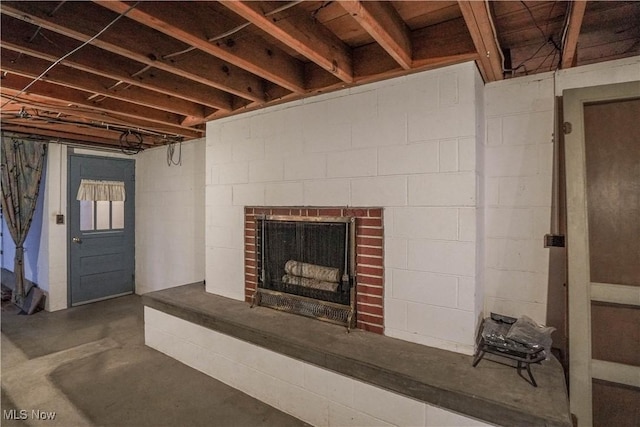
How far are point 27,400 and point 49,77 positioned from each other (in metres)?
2.33

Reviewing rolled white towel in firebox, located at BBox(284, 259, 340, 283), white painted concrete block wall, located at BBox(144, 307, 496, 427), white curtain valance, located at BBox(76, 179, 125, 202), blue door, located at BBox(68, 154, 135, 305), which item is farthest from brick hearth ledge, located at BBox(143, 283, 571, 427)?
white curtain valance, located at BBox(76, 179, 125, 202)

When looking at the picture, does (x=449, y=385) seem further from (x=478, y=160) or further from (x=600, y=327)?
(x=478, y=160)

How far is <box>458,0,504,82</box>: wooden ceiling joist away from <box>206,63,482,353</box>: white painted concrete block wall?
10 centimetres

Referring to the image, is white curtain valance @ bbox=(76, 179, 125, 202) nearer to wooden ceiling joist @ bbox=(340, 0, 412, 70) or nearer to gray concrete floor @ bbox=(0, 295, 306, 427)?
gray concrete floor @ bbox=(0, 295, 306, 427)

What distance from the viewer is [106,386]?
2.53 meters

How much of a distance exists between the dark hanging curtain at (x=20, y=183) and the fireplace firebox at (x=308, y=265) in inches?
141

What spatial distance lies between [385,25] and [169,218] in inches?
152

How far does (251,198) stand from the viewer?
9.48 feet

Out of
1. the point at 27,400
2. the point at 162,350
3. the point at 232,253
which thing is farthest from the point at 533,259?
the point at 27,400

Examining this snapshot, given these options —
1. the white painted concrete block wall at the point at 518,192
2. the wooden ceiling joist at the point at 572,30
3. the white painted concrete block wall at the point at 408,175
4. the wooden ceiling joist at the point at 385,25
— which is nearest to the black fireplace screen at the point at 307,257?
the white painted concrete block wall at the point at 408,175

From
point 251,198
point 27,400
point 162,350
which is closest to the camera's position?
point 27,400


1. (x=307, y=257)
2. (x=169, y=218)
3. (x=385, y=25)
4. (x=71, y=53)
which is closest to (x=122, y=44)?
(x=71, y=53)

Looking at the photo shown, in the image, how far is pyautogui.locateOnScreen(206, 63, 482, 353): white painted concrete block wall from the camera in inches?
75.2

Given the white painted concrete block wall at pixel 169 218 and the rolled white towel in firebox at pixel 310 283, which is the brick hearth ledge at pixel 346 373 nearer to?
the rolled white towel in firebox at pixel 310 283
